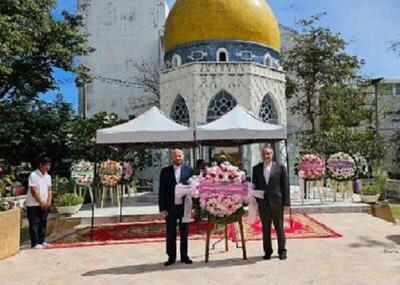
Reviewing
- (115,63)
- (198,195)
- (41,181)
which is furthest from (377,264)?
(115,63)

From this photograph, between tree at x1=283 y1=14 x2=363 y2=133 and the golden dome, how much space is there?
1151 cm

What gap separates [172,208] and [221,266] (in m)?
1.22

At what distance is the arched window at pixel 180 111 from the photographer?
2055 cm

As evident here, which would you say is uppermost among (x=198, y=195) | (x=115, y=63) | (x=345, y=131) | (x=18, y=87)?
(x=115, y=63)

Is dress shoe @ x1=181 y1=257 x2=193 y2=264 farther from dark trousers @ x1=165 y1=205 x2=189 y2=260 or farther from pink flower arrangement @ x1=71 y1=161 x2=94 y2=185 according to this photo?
pink flower arrangement @ x1=71 y1=161 x2=94 y2=185

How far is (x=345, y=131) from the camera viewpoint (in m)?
28.6

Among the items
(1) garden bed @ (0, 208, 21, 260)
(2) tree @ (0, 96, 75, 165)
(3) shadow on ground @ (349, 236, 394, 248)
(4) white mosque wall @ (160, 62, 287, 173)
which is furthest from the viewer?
(2) tree @ (0, 96, 75, 165)

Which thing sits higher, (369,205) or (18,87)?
(18,87)

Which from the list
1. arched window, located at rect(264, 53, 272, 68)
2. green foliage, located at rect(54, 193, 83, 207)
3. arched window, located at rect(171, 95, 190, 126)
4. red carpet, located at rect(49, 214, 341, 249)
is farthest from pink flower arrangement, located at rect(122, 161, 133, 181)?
arched window, located at rect(264, 53, 272, 68)

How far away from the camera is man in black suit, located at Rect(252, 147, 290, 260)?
8.26 metres

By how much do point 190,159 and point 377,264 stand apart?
42.7ft

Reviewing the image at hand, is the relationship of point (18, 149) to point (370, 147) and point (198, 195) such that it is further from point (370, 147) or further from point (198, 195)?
point (370, 147)

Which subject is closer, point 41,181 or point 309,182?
point 41,181

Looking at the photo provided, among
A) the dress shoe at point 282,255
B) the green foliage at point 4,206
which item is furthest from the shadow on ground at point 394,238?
the green foliage at point 4,206
